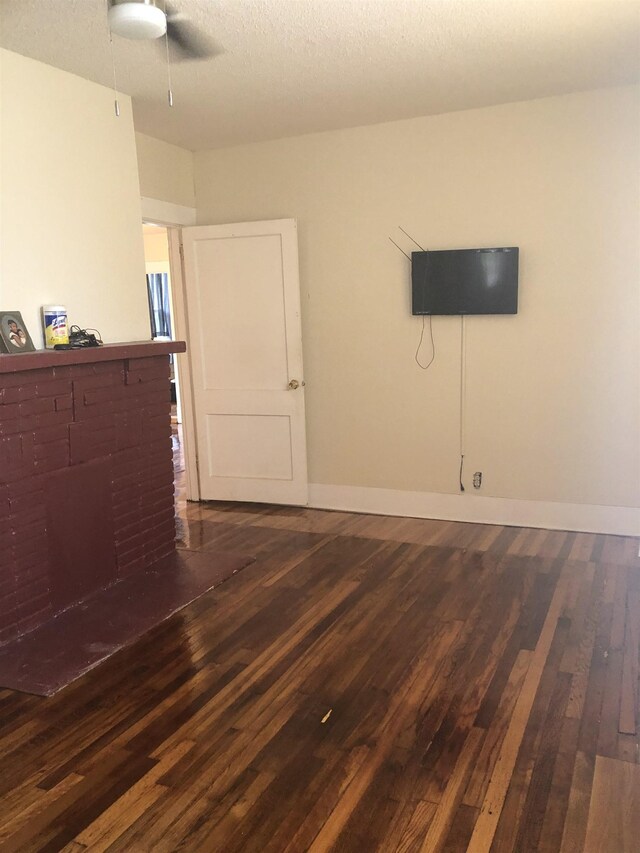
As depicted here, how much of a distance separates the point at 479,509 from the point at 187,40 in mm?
3227

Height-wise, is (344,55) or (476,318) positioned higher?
(344,55)

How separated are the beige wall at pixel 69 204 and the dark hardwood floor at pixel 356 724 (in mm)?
1702

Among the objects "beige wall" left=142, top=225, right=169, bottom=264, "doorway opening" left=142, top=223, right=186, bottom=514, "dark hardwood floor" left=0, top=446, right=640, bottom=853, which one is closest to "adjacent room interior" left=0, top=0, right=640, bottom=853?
"dark hardwood floor" left=0, top=446, right=640, bottom=853

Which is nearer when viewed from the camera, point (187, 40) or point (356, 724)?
point (356, 724)

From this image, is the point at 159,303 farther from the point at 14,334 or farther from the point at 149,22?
the point at 149,22

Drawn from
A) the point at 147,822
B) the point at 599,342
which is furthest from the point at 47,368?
the point at 599,342

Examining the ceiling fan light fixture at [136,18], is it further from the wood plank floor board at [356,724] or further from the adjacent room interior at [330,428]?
the wood plank floor board at [356,724]

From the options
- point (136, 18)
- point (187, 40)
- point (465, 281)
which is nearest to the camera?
point (136, 18)

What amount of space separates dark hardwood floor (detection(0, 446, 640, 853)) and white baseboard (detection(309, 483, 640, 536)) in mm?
491

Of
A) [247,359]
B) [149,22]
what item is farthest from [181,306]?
[149,22]

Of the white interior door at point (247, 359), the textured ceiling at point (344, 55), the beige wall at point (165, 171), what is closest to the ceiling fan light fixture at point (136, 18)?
the textured ceiling at point (344, 55)

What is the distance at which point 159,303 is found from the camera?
10.0 m

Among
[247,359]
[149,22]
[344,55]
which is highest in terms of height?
[344,55]

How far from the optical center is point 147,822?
1.99 meters
